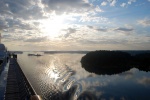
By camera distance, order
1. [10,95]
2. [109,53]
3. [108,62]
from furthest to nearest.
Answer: [109,53] → [108,62] → [10,95]

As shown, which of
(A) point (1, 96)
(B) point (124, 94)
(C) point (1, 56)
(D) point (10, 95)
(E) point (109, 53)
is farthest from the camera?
(E) point (109, 53)

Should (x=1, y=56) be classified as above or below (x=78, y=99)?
above

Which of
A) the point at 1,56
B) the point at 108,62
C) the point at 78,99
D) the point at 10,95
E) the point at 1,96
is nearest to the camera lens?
the point at 1,96

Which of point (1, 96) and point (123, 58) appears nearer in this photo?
point (1, 96)

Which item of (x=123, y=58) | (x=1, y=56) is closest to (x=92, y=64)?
(x=123, y=58)

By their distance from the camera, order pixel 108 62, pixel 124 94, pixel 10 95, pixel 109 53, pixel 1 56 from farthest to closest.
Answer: pixel 109 53 < pixel 108 62 < pixel 1 56 < pixel 124 94 < pixel 10 95

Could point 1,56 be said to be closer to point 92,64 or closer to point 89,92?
point 89,92

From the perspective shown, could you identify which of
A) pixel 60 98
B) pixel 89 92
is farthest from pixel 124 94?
pixel 60 98

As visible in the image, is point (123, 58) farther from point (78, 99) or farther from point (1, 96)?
point (1, 96)

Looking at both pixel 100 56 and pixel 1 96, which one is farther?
pixel 100 56
